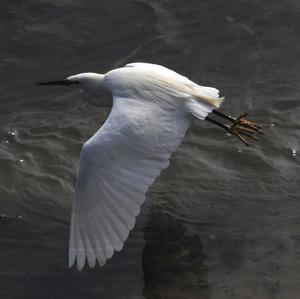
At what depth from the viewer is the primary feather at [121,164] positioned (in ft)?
13.8

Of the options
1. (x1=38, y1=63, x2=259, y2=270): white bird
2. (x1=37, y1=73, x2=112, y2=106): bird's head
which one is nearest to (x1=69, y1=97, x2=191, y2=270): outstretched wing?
(x1=38, y1=63, x2=259, y2=270): white bird

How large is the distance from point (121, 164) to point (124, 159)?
Result: 0.03 meters

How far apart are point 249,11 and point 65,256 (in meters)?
3.66

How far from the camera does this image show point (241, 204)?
5.24 meters

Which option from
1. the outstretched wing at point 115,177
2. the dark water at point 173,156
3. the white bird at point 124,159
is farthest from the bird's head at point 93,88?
the outstretched wing at point 115,177

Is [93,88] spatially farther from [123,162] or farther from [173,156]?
[123,162]

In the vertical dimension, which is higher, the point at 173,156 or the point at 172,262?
the point at 172,262

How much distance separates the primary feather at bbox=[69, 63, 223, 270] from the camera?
4215mm

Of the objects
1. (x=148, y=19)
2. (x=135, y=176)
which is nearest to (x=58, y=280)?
(x=135, y=176)

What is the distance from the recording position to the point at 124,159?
443cm

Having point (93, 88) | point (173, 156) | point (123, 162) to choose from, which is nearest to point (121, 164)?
point (123, 162)

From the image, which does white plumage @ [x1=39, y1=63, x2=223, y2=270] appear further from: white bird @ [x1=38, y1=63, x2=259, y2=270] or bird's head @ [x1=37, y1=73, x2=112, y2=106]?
bird's head @ [x1=37, y1=73, x2=112, y2=106]

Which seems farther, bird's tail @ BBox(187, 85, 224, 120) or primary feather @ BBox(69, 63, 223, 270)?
bird's tail @ BBox(187, 85, 224, 120)

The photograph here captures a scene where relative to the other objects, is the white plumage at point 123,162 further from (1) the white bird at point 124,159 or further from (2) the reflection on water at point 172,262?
(2) the reflection on water at point 172,262
